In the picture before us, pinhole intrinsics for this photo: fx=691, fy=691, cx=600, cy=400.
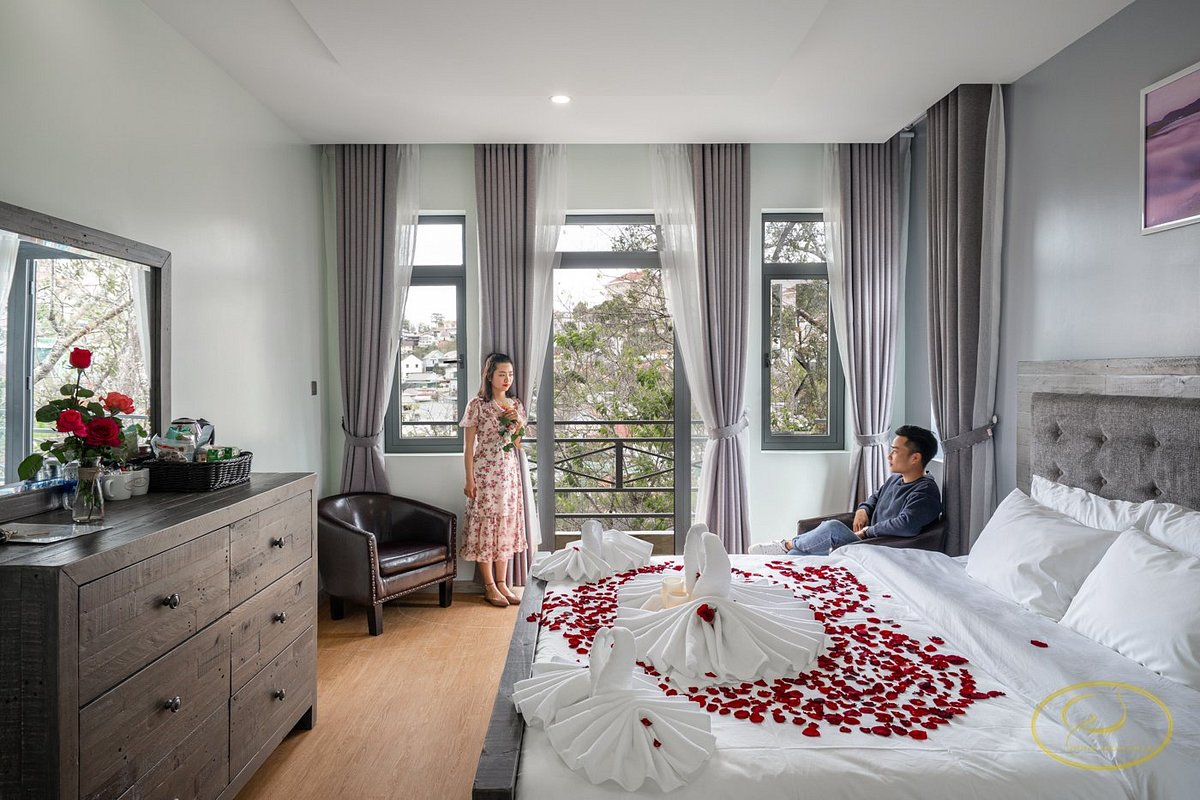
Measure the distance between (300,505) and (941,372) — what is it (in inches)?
122

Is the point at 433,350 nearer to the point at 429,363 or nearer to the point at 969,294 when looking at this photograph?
the point at 429,363

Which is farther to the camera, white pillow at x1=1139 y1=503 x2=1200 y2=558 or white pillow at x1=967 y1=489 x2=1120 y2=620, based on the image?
white pillow at x1=967 y1=489 x2=1120 y2=620

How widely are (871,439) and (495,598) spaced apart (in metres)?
2.47

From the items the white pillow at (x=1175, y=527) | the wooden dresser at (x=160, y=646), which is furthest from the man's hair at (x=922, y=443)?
the wooden dresser at (x=160, y=646)

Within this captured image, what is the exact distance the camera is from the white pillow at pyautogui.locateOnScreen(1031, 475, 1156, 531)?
2.23 meters

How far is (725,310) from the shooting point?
4.21m

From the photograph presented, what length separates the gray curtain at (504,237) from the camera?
13.9ft

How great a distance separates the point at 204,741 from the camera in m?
1.95

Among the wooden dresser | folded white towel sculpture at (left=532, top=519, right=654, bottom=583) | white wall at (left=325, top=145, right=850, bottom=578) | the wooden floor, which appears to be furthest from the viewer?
white wall at (left=325, top=145, right=850, bottom=578)

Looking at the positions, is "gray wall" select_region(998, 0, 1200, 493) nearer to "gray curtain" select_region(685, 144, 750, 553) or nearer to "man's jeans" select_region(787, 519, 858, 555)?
"man's jeans" select_region(787, 519, 858, 555)

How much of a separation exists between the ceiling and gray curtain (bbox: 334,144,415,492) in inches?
13.2

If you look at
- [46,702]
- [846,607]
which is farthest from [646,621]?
[46,702]

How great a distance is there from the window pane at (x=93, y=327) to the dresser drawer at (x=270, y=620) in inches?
29.7

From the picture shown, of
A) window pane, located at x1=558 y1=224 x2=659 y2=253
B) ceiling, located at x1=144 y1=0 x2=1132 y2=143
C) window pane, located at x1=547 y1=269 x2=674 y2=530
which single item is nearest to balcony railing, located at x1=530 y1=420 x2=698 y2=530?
window pane, located at x1=547 y1=269 x2=674 y2=530
